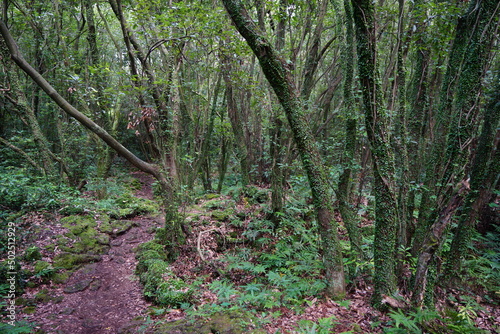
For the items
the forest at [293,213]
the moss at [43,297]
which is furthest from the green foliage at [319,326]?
the moss at [43,297]

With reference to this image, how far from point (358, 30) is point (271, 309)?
13.9 feet

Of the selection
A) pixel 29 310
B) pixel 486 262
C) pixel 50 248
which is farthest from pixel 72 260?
pixel 486 262

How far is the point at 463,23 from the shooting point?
11.4 feet

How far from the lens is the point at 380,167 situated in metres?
3.36

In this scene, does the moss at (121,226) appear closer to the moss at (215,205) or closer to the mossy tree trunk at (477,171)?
the moss at (215,205)

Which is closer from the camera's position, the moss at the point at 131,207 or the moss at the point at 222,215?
the moss at the point at 222,215

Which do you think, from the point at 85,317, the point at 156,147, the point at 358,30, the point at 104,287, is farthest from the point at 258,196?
the point at 358,30

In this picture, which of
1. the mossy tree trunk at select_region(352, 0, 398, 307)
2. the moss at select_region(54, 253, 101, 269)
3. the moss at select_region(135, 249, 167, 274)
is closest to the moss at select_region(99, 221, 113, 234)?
the moss at select_region(54, 253, 101, 269)

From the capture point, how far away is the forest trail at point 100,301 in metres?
4.24

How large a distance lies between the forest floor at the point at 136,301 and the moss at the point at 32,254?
395 millimetres

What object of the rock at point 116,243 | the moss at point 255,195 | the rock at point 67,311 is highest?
the moss at point 255,195

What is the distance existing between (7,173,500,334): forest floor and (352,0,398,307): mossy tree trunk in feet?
1.96

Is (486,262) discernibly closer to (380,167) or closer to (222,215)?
(380,167)

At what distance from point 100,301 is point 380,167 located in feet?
18.6
